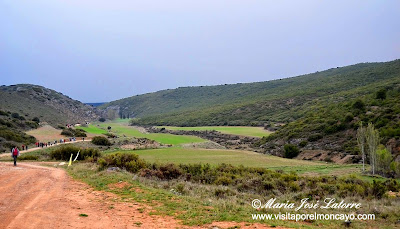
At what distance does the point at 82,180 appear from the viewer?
15195 mm

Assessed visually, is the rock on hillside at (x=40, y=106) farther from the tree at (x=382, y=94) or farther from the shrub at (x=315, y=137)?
the tree at (x=382, y=94)

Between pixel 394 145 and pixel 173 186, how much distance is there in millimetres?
21587

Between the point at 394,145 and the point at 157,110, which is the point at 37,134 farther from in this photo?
the point at 157,110

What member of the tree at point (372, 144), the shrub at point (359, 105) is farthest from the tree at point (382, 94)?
the tree at point (372, 144)

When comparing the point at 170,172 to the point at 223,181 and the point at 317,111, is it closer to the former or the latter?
the point at 223,181

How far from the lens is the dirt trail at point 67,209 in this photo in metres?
8.20

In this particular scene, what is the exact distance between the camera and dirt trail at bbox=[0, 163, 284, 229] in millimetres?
8203

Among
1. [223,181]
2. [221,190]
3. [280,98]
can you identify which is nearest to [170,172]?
[223,181]

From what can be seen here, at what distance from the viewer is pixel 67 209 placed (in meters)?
9.66

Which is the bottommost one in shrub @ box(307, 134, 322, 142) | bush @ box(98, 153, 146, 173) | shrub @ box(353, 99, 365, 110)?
bush @ box(98, 153, 146, 173)

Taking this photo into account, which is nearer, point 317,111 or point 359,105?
point 359,105

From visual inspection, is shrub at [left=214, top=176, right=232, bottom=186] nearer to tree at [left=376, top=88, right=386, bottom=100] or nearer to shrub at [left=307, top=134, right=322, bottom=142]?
shrub at [left=307, top=134, right=322, bottom=142]

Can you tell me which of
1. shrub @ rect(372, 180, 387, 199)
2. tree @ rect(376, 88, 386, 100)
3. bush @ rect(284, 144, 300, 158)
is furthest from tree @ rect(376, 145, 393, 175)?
tree @ rect(376, 88, 386, 100)

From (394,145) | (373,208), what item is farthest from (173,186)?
(394,145)
